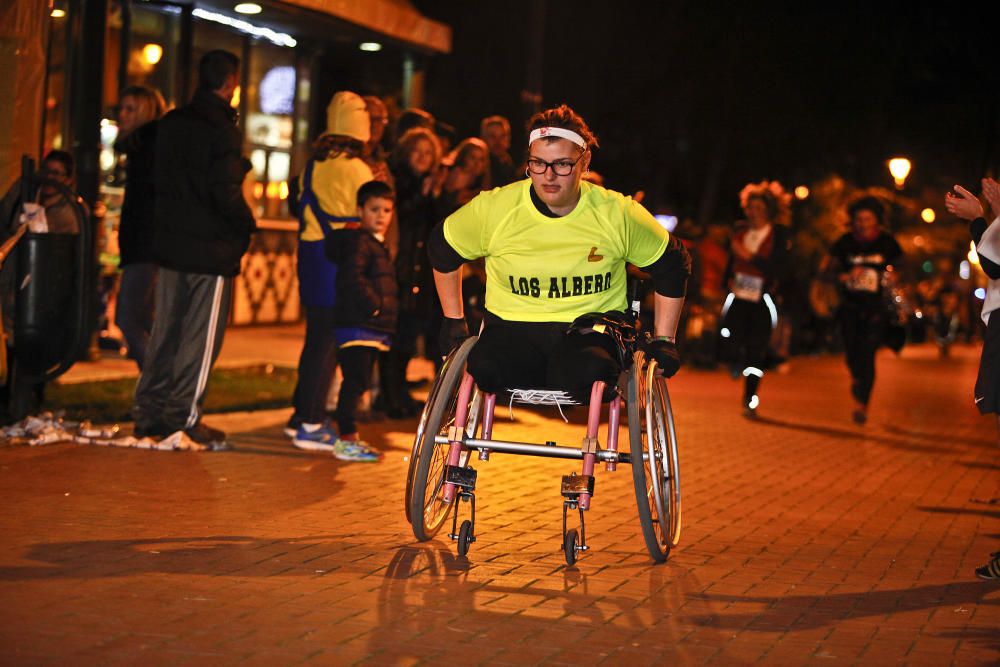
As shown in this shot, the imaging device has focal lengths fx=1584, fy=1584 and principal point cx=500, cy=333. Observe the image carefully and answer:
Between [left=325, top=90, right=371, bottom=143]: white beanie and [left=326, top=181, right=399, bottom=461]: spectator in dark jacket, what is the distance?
2.12ft

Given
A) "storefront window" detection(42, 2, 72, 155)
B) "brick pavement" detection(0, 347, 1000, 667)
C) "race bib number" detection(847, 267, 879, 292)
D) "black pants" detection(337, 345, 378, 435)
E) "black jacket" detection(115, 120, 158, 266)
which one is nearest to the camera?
"brick pavement" detection(0, 347, 1000, 667)

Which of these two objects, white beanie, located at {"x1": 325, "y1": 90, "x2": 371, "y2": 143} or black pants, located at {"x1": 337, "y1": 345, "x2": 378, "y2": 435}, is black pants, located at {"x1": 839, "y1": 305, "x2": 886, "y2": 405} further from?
black pants, located at {"x1": 337, "y1": 345, "x2": 378, "y2": 435}

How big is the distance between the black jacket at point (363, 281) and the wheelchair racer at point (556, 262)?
2491 millimetres

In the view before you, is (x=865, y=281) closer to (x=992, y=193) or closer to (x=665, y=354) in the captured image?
(x=992, y=193)

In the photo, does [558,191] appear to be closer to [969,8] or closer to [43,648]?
[43,648]

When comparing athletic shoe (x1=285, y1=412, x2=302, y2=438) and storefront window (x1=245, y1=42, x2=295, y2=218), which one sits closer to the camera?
athletic shoe (x1=285, y1=412, x2=302, y2=438)

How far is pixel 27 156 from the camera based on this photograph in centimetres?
948

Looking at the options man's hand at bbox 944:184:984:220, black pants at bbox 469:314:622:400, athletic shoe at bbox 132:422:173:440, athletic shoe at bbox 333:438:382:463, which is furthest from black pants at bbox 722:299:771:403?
black pants at bbox 469:314:622:400

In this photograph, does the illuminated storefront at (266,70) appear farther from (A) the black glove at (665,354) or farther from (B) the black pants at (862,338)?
(A) the black glove at (665,354)

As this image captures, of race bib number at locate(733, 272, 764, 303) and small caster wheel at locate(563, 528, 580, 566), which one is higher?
race bib number at locate(733, 272, 764, 303)

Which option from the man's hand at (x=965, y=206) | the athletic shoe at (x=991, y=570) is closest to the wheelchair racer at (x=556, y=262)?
the man's hand at (x=965, y=206)

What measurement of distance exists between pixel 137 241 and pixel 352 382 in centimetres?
174

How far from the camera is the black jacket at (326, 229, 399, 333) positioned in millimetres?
9391

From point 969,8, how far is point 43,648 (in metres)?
37.1
